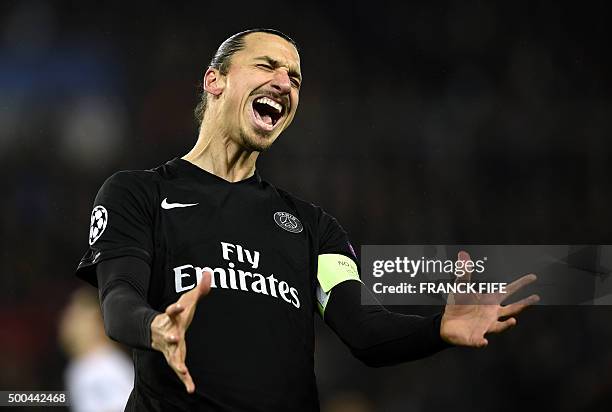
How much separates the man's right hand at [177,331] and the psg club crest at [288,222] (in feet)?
2.18

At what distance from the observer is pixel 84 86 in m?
4.21

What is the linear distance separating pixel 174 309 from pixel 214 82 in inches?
44.3

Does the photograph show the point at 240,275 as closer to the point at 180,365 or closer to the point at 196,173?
the point at 196,173

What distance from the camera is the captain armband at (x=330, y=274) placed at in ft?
6.86

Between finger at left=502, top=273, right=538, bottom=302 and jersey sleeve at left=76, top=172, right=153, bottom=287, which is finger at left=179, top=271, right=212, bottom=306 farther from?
finger at left=502, top=273, right=538, bottom=302

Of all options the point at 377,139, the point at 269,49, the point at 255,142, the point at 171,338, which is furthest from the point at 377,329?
the point at 377,139

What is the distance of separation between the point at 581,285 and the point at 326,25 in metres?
1.87

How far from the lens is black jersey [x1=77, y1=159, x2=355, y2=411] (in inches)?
69.4

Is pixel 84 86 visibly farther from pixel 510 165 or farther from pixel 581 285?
pixel 581 285

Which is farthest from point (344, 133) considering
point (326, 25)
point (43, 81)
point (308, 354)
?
point (308, 354)

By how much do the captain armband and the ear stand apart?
1.97ft

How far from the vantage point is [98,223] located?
6.13ft

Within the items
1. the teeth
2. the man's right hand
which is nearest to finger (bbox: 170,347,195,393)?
the man's right hand

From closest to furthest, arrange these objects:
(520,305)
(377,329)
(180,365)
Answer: (180,365), (520,305), (377,329)
